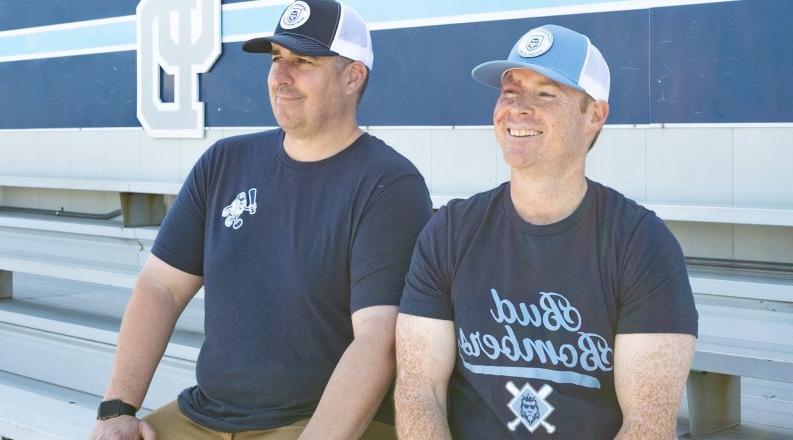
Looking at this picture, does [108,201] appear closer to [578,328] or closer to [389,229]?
[389,229]

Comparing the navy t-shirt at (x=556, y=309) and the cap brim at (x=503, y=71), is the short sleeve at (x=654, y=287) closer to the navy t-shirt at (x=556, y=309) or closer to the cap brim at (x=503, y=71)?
the navy t-shirt at (x=556, y=309)

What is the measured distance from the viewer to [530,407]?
5.27ft

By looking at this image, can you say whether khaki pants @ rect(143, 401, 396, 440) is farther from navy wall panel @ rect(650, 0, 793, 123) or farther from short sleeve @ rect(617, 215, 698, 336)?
navy wall panel @ rect(650, 0, 793, 123)

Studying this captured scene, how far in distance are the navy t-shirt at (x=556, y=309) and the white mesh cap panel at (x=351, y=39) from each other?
52 centimetres

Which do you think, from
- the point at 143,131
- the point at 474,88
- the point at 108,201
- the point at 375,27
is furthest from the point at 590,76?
the point at 108,201

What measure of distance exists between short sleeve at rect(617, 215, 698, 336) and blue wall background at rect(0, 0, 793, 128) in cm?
153

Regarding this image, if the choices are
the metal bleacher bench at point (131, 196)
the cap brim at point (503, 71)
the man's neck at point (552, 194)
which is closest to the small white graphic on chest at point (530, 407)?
the man's neck at point (552, 194)

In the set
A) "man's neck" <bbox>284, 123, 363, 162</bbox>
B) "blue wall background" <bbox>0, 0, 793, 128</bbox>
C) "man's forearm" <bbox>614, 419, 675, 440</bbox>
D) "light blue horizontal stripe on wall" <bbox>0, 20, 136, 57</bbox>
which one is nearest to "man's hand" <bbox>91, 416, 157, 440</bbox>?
"man's neck" <bbox>284, 123, 363, 162</bbox>

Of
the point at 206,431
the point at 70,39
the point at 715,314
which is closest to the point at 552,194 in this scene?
the point at 206,431

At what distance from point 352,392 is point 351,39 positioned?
689mm

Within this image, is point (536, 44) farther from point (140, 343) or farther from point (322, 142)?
point (140, 343)

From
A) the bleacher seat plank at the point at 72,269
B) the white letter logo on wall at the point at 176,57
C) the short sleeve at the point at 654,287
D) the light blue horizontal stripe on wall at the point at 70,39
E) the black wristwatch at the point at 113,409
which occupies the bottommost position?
the black wristwatch at the point at 113,409

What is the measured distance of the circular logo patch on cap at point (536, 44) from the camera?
5.55 feet

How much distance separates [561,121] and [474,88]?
6.42 ft
